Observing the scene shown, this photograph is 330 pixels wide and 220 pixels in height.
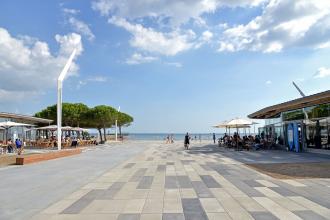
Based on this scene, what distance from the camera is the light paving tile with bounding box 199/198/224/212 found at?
769cm

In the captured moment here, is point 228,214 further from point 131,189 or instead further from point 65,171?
point 65,171

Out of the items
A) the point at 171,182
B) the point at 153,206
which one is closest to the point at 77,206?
the point at 153,206

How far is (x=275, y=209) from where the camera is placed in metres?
7.63

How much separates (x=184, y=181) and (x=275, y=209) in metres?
4.48

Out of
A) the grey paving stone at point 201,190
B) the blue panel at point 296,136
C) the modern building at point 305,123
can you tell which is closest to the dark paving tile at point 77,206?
the grey paving stone at point 201,190

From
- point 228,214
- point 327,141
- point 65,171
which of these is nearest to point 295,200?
point 228,214

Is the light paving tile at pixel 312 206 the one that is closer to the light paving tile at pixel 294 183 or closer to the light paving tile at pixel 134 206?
the light paving tile at pixel 294 183

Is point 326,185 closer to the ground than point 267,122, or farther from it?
closer to the ground

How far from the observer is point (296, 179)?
12.1m

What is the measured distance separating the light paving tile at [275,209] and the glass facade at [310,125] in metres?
16.2

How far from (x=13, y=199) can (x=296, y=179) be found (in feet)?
25.4

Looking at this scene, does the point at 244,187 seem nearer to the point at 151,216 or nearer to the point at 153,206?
the point at 153,206

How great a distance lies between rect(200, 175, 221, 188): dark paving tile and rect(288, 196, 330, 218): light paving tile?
2374 mm

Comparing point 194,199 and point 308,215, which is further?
point 194,199
